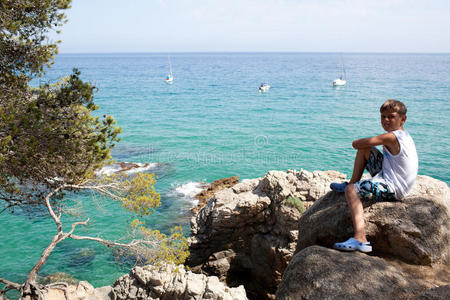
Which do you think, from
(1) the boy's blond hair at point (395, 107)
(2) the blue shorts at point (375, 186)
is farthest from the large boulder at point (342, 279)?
(1) the boy's blond hair at point (395, 107)

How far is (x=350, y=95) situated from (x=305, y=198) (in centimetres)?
5764

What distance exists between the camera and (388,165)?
6188 millimetres

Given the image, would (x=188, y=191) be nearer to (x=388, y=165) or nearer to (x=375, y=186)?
(x=375, y=186)

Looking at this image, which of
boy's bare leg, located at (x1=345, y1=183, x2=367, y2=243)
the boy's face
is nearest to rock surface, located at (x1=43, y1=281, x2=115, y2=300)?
boy's bare leg, located at (x1=345, y1=183, x2=367, y2=243)

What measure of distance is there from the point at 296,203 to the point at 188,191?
12.3 m

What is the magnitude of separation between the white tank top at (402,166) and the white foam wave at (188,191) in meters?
17.0

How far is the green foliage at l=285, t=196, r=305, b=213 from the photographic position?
527 inches

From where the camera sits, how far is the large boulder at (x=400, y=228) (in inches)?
228

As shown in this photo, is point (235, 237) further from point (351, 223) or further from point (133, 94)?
point (133, 94)

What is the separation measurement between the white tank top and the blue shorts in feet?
0.34

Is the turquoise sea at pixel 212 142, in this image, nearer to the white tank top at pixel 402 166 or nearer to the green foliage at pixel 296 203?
the green foliage at pixel 296 203

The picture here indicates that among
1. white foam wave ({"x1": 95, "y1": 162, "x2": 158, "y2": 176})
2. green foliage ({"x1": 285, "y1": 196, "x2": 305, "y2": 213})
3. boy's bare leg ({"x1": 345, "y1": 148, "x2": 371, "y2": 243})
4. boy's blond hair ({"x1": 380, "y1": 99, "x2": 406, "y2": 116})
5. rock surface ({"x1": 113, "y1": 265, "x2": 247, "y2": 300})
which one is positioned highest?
boy's blond hair ({"x1": 380, "y1": 99, "x2": 406, "y2": 116})

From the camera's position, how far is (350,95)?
65.6 meters

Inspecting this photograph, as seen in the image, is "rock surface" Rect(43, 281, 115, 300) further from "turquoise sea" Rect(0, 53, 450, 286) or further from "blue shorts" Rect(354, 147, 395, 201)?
"blue shorts" Rect(354, 147, 395, 201)
